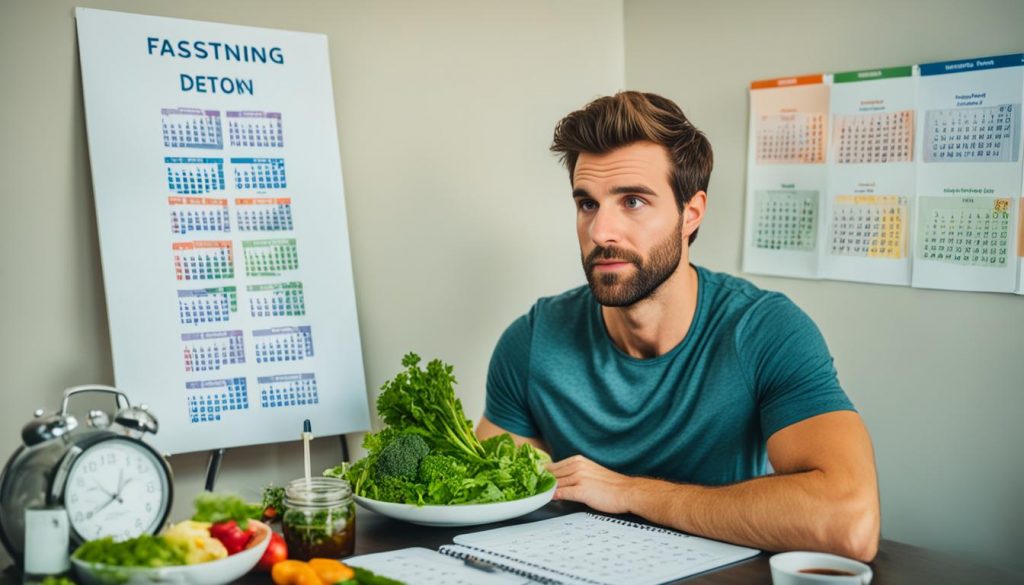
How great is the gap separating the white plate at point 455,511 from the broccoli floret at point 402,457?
0.06 metres

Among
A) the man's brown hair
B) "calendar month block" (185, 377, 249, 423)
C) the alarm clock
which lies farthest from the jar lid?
the man's brown hair

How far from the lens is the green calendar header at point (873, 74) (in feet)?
8.40

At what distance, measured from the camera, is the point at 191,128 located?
234cm

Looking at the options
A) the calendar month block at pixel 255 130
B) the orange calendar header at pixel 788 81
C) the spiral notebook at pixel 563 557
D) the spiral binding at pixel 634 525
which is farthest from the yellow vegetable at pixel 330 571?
the orange calendar header at pixel 788 81

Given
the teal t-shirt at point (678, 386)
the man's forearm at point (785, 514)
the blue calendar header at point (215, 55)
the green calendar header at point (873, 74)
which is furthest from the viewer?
the green calendar header at point (873, 74)

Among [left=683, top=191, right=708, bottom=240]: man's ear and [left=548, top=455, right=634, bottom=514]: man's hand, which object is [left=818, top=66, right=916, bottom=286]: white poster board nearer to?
[left=683, top=191, right=708, bottom=240]: man's ear

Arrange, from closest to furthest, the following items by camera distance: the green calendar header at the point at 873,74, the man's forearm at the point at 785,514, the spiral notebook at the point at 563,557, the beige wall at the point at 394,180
Answer: the spiral notebook at the point at 563,557 → the man's forearm at the point at 785,514 → the beige wall at the point at 394,180 → the green calendar header at the point at 873,74

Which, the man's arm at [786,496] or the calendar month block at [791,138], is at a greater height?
the calendar month block at [791,138]

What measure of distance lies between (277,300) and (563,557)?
46.4 inches

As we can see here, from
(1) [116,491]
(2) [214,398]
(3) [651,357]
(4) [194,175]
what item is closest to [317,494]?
(1) [116,491]

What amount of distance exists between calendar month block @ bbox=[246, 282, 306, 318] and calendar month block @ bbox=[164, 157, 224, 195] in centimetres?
27

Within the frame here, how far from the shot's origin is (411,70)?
2791mm

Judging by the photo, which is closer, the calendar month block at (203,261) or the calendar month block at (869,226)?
the calendar month block at (203,261)

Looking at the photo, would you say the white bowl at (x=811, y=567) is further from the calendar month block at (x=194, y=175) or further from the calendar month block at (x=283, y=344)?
the calendar month block at (x=194, y=175)
